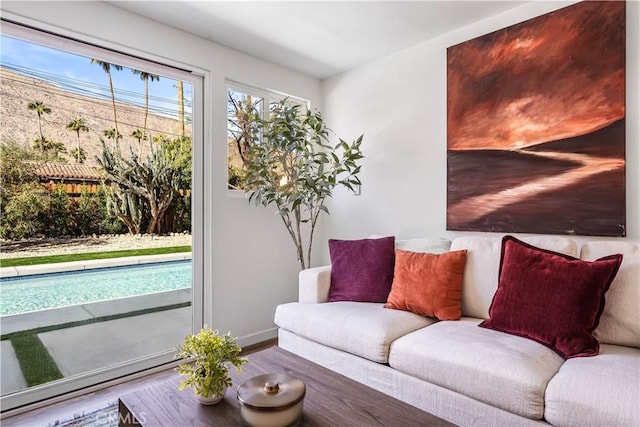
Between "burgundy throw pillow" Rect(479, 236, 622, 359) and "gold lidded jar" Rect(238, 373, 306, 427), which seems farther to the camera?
Result: "burgundy throw pillow" Rect(479, 236, 622, 359)

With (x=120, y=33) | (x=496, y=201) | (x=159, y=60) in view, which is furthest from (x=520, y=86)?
(x=120, y=33)

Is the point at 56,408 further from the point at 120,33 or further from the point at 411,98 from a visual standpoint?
the point at 411,98

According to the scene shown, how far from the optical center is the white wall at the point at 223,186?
2.39 metres

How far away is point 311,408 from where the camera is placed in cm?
128

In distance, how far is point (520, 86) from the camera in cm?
241

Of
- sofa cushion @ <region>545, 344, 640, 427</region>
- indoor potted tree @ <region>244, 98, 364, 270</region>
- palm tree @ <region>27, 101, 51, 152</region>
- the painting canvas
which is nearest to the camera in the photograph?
sofa cushion @ <region>545, 344, 640, 427</region>

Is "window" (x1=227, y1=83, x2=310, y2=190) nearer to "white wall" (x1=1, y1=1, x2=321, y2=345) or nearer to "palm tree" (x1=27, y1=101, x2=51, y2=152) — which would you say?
"white wall" (x1=1, y1=1, x2=321, y2=345)

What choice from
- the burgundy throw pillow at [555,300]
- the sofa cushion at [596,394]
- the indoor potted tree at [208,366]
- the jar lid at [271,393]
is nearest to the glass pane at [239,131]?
the indoor potted tree at [208,366]

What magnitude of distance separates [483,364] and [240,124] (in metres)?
2.59

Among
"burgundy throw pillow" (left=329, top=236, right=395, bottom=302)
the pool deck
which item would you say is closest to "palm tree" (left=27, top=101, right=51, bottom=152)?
the pool deck

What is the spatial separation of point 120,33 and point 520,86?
8.80ft

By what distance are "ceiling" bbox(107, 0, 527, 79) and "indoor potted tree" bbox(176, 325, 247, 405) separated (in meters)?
2.10

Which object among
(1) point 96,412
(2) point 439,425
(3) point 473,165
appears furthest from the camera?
(3) point 473,165

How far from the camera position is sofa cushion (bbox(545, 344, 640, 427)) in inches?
48.7
